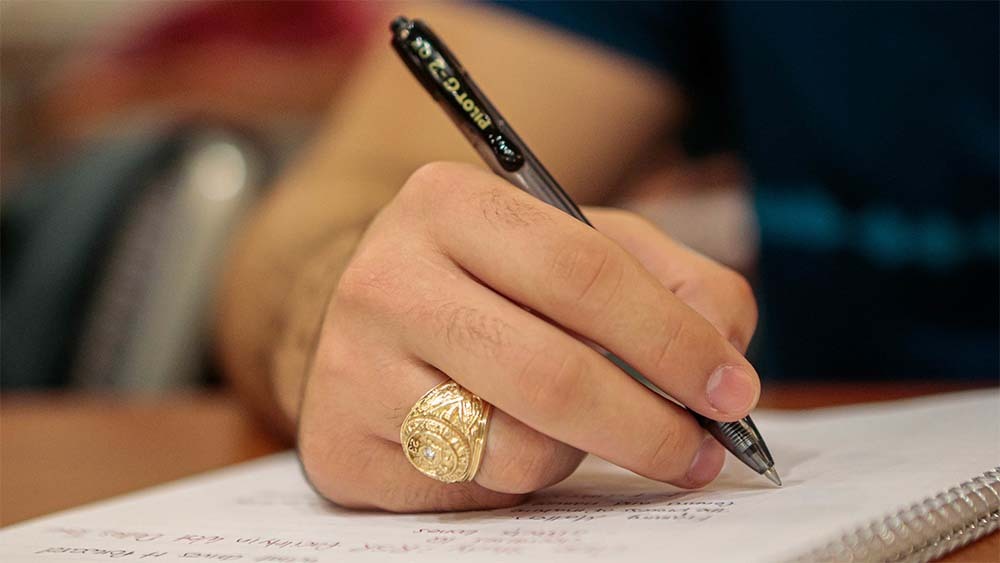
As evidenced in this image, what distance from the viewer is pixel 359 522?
36 centimetres

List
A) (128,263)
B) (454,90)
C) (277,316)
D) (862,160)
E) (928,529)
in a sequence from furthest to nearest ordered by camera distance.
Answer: (128,263)
(862,160)
(277,316)
(454,90)
(928,529)

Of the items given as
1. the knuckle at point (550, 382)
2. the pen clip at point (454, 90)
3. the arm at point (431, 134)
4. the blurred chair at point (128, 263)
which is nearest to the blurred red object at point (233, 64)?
the blurred chair at point (128, 263)

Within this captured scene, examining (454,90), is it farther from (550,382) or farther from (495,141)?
(550,382)

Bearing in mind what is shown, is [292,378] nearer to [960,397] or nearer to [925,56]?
[960,397]

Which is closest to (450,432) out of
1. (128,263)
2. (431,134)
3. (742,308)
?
(742,308)

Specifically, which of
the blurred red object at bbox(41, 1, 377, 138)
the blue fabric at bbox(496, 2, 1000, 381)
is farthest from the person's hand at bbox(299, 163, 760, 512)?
the blurred red object at bbox(41, 1, 377, 138)

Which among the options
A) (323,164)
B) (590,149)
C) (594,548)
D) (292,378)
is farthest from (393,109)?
(594,548)

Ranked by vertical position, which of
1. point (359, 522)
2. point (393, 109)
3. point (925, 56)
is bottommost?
point (925, 56)

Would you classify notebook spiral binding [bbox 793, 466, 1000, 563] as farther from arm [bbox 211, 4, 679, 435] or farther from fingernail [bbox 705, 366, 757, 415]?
arm [bbox 211, 4, 679, 435]

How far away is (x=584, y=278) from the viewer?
32 centimetres

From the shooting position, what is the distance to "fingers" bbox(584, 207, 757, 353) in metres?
0.37

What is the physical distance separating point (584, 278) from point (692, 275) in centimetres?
9

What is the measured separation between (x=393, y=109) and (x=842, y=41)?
0.41 m

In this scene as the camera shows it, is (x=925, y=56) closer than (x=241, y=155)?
Yes
